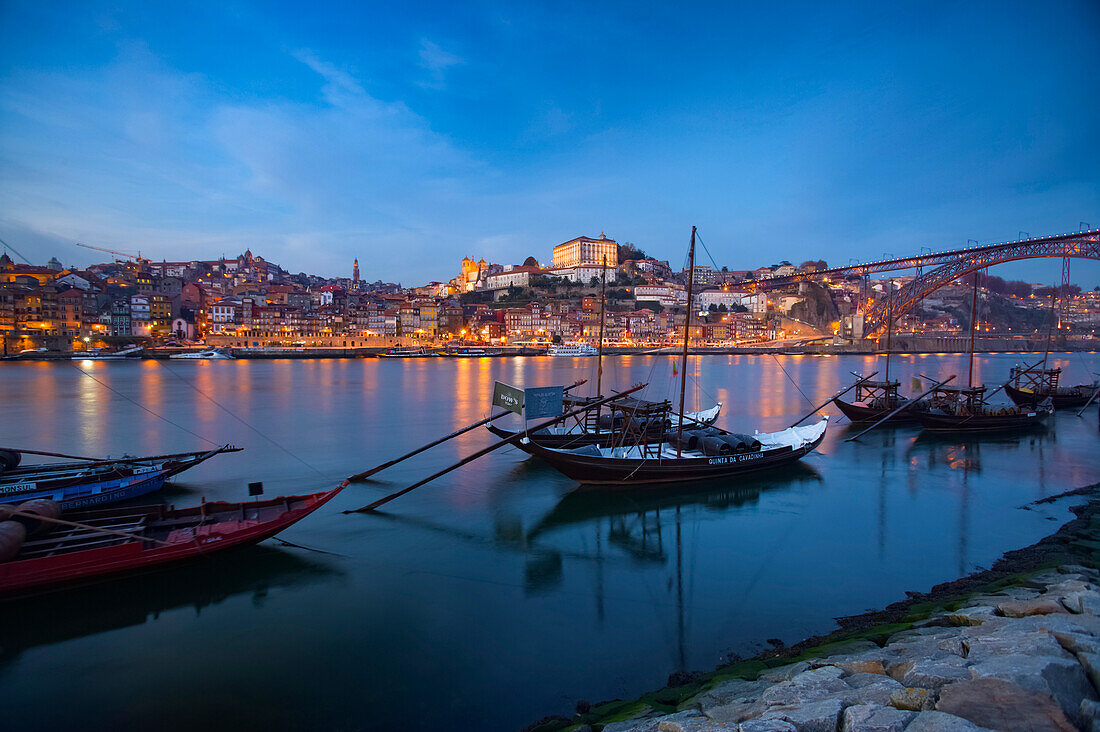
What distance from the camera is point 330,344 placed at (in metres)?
64.6

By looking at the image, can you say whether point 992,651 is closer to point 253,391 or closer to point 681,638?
point 681,638

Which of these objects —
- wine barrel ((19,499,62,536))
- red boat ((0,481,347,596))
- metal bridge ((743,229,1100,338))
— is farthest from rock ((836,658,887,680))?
metal bridge ((743,229,1100,338))

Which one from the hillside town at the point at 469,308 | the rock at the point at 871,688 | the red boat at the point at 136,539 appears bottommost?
the red boat at the point at 136,539

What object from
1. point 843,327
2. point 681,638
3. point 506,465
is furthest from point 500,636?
point 843,327

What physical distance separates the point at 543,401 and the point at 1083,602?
24.7 ft

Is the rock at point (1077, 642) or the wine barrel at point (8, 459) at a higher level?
the rock at point (1077, 642)

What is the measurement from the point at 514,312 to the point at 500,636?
70.4 meters

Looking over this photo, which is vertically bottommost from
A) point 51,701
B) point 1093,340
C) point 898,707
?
point 51,701

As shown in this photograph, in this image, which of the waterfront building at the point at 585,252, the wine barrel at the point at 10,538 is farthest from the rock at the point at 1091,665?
the waterfront building at the point at 585,252

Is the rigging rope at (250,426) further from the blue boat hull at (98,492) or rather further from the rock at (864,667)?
the rock at (864,667)

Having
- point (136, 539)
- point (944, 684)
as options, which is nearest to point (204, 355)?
point (136, 539)

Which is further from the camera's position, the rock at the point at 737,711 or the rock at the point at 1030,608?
the rock at the point at 1030,608

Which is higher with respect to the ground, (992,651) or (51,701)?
(992,651)

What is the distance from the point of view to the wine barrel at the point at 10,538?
552cm
